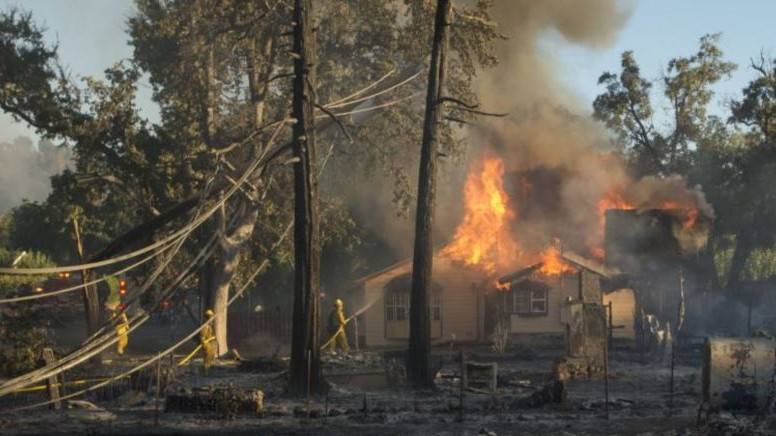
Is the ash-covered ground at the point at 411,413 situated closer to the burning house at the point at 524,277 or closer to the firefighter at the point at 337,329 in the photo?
the firefighter at the point at 337,329

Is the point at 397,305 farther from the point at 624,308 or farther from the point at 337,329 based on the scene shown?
the point at 624,308

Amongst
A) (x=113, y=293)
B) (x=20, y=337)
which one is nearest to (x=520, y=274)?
(x=113, y=293)

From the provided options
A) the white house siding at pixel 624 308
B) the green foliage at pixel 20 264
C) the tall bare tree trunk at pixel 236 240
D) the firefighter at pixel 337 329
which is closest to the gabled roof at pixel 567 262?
the white house siding at pixel 624 308

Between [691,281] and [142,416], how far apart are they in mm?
30055

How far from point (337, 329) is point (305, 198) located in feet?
36.2

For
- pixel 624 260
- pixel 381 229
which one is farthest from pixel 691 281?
pixel 381 229

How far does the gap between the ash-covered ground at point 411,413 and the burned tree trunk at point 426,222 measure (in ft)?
3.50

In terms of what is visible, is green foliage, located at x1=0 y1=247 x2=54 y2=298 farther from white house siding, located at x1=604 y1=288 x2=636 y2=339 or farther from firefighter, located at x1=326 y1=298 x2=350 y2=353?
white house siding, located at x1=604 y1=288 x2=636 y2=339

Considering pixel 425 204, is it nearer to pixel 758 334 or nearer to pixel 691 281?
pixel 758 334

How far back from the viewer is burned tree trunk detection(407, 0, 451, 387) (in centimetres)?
2236

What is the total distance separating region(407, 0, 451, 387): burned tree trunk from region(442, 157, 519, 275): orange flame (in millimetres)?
17214

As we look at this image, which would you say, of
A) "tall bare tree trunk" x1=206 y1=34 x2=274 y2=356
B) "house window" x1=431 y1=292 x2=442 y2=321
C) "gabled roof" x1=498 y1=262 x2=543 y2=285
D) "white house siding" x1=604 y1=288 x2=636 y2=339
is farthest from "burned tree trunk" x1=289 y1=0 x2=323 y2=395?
"white house siding" x1=604 y1=288 x2=636 y2=339

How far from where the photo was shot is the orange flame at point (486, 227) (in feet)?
132

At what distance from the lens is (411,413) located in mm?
17453
